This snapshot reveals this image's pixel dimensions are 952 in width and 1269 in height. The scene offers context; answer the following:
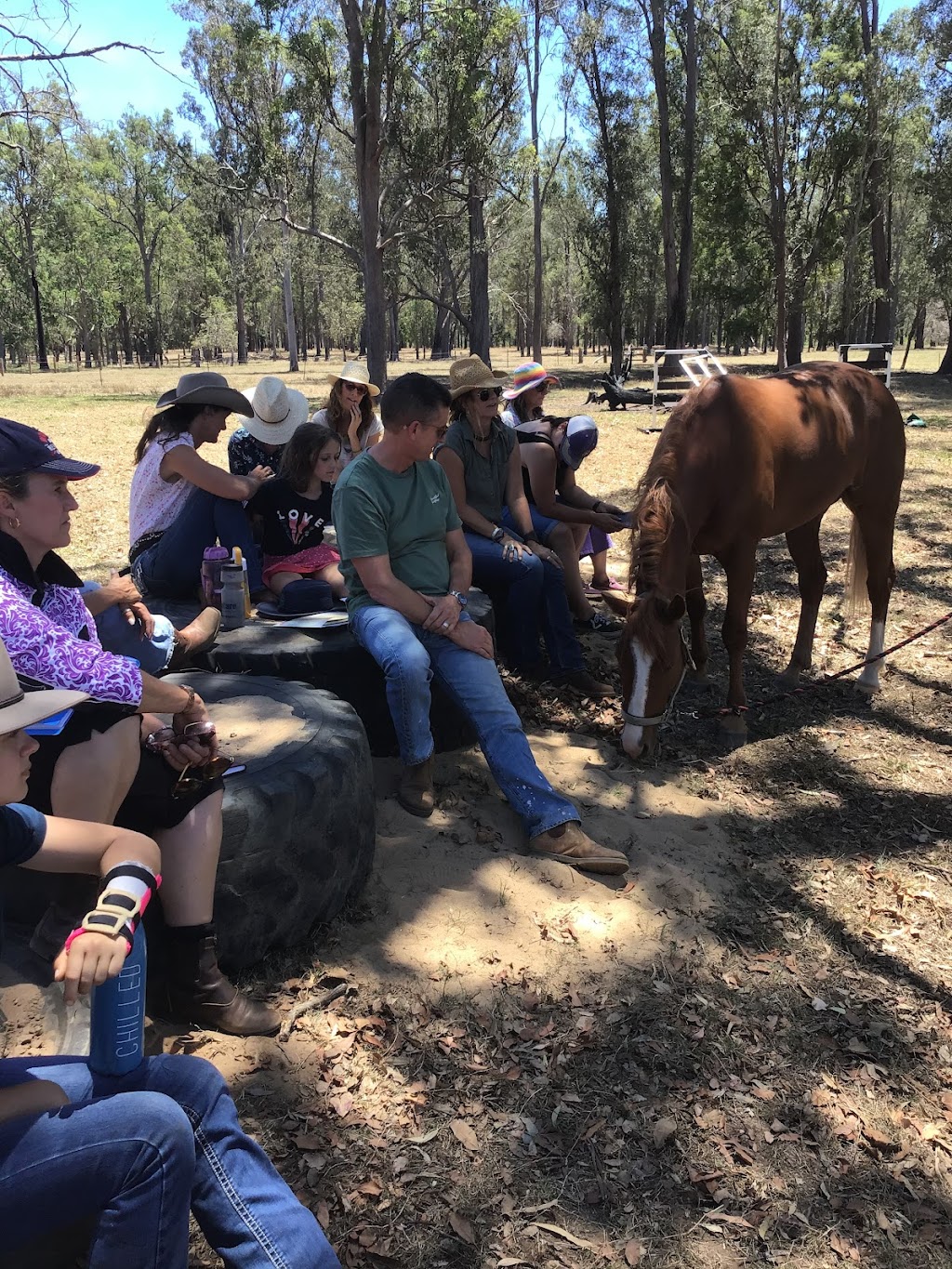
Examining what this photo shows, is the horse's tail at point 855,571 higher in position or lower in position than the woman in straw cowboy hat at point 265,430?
lower

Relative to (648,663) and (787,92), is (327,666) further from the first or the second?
(787,92)

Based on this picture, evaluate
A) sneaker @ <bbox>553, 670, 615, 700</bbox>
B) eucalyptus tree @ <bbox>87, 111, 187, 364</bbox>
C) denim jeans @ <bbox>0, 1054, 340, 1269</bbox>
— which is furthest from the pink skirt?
eucalyptus tree @ <bbox>87, 111, 187, 364</bbox>

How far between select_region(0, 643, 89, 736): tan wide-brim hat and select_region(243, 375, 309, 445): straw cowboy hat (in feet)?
12.4

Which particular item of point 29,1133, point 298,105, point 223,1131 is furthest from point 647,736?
point 298,105

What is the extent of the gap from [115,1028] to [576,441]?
184 inches

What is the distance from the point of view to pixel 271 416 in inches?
209

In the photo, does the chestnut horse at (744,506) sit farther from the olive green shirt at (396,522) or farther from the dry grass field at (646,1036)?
the olive green shirt at (396,522)

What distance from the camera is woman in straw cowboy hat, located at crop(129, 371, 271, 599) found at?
14.7 ft

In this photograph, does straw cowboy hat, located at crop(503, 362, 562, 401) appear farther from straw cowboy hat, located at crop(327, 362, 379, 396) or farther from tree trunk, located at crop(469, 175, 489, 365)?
tree trunk, located at crop(469, 175, 489, 365)

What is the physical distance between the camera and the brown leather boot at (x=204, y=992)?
8.06 feet

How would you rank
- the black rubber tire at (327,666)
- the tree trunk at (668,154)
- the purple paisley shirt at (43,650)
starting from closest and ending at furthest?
1. the purple paisley shirt at (43,650)
2. the black rubber tire at (327,666)
3. the tree trunk at (668,154)

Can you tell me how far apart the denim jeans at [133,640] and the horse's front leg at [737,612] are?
298 centimetres

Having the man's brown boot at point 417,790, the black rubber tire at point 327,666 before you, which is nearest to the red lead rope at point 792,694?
the black rubber tire at point 327,666

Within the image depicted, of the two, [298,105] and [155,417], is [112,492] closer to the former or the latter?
[155,417]
